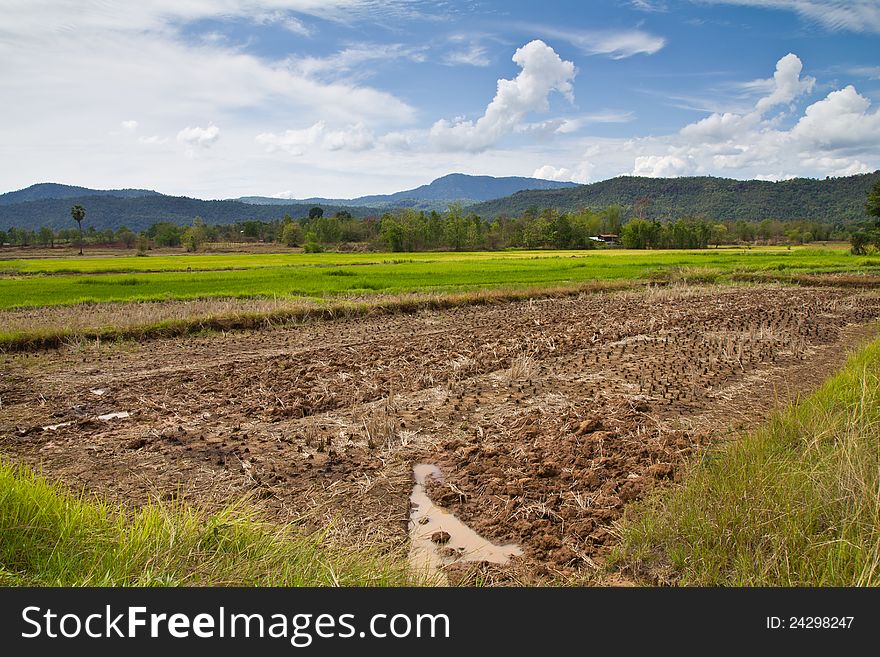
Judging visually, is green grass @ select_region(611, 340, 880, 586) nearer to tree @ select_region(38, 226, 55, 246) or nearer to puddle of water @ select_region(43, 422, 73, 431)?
puddle of water @ select_region(43, 422, 73, 431)

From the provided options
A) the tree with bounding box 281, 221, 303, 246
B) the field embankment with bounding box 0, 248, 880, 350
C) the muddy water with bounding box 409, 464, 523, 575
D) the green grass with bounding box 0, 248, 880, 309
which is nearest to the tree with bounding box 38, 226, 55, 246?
the tree with bounding box 281, 221, 303, 246

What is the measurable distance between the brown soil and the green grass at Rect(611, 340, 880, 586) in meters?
0.51

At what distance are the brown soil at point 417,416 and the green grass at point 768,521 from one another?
509mm

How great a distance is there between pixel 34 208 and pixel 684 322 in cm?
24165

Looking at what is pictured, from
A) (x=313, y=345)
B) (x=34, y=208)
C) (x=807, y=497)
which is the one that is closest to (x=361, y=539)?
(x=807, y=497)

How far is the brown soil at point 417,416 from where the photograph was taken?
548 cm

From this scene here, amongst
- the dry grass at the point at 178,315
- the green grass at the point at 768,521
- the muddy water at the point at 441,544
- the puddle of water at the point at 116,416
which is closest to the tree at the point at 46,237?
the dry grass at the point at 178,315

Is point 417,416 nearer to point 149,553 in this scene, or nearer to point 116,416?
point 116,416

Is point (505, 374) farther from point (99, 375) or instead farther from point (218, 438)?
point (99, 375)

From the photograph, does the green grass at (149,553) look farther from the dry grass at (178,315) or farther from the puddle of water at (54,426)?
the dry grass at (178,315)

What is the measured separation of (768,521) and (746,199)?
592ft

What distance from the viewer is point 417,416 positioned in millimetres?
8266

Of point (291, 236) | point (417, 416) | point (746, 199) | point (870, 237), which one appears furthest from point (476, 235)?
point (746, 199)

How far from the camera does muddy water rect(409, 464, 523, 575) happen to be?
463 centimetres
